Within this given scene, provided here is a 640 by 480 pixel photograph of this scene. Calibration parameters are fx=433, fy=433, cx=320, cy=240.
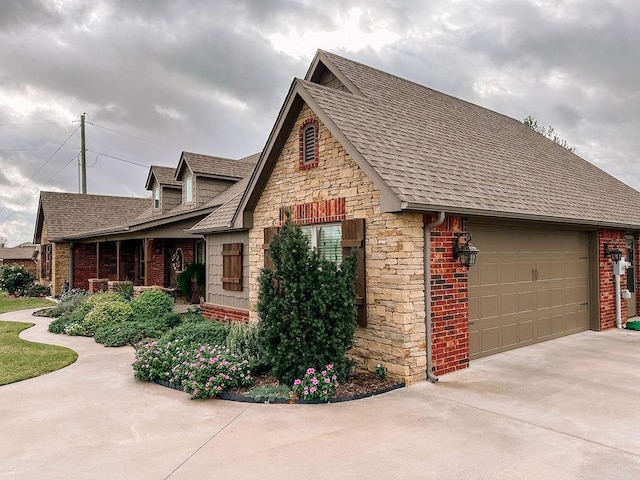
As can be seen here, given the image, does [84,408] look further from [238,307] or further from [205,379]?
[238,307]

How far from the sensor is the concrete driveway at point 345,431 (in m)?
3.86

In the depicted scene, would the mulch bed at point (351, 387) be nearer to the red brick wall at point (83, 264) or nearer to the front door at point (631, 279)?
the front door at point (631, 279)

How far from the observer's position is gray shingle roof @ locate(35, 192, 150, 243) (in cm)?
2236

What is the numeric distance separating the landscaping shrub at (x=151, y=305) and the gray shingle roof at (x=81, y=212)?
11770 millimetres

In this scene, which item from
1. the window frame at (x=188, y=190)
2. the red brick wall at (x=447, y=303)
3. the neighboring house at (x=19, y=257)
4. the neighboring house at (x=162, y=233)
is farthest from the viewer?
the neighboring house at (x=19, y=257)

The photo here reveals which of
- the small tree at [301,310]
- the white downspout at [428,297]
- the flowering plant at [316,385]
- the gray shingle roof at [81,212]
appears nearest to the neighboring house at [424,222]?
the white downspout at [428,297]

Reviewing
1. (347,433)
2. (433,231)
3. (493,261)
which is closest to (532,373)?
(493,261)

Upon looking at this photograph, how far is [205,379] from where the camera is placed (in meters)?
6.05

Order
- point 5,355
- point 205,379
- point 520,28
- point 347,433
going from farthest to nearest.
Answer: point 520,28 → point 5,355 → point 205,379 → point 347,433

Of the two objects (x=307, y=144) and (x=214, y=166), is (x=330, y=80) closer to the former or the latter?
(x=307, y=144)

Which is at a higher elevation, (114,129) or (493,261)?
(114,129)

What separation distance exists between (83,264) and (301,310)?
1965cm

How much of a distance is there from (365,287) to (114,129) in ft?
112

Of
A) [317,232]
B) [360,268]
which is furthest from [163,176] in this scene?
[360,268]
